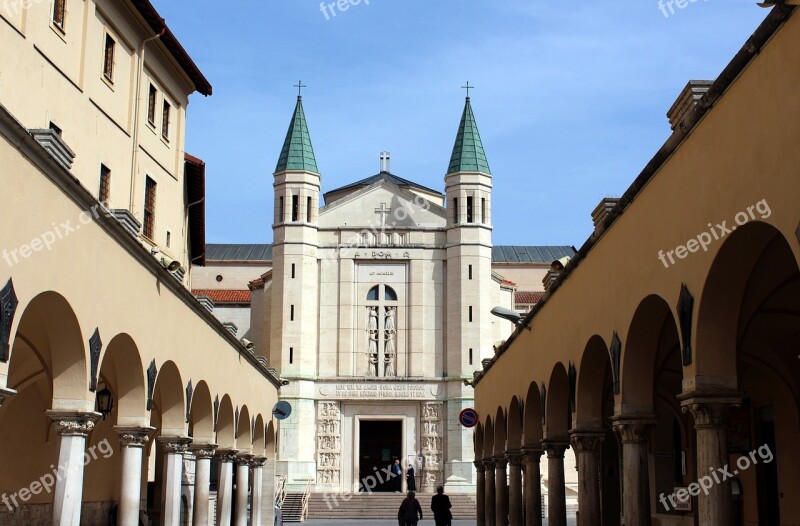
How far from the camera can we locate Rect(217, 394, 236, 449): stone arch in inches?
1148

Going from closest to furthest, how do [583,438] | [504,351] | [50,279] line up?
1. [50,279]
2. [583,438]
3. [504,351]

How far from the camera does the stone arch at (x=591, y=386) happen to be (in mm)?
18578

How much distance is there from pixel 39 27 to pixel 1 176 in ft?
37.2

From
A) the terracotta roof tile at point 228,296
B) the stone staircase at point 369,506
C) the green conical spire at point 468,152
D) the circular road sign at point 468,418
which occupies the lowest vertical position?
the stone staircase at point 369,506

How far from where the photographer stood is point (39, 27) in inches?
873

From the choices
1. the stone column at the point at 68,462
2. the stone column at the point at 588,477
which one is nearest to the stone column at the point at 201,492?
the stone column at the point at 588,477

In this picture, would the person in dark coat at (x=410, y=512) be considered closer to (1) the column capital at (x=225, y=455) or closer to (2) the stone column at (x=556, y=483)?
(2) the stone column at (x=556, y=483)

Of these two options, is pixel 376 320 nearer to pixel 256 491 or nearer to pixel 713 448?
pixel 256 491

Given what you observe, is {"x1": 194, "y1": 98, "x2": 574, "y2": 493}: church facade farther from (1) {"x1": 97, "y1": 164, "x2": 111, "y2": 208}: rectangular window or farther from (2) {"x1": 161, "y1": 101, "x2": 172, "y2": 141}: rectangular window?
(1) {"x1": 97, "y1": 164, "x2": 111, "y2": 208}: rectangular window

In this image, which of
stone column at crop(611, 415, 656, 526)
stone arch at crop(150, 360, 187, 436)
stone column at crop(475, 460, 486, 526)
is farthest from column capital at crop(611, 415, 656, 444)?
stone column at crop(475, 460, 486, 526)

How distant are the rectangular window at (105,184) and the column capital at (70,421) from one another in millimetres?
11823

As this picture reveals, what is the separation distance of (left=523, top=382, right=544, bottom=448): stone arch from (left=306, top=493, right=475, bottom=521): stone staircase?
2362 cm

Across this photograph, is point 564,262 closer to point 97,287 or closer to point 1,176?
point 97,287

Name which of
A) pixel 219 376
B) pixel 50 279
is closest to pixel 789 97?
pixel 50 279
